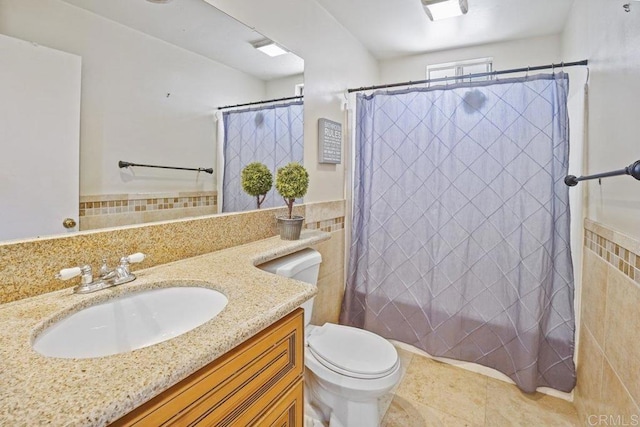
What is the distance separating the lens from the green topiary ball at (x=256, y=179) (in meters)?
1.60

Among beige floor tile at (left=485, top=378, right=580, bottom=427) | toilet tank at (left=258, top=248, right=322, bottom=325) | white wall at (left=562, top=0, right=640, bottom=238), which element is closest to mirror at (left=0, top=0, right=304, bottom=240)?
toilet tank at (left=258, top=248, right=322, bottom=325)

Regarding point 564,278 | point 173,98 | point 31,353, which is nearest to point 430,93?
point 564,278

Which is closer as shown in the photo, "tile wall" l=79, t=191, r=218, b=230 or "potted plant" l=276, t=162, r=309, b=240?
"tile wall" l=79, t=191, r=218, b=230

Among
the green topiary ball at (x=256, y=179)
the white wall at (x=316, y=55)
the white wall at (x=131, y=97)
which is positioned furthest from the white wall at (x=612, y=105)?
the white wall at (x=131, y=97)

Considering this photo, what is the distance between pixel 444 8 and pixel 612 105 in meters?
1.07

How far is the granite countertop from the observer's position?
0.47 meters

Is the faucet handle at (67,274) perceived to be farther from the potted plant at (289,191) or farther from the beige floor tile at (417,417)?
the beige floor tile at (417,417)

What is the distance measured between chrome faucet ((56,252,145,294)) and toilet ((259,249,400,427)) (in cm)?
55

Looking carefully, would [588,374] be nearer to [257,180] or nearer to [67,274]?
[257,180]

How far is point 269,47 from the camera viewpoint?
1670 mm

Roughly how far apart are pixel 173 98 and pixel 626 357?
1.93 meters

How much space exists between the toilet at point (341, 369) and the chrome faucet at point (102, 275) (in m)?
0.55

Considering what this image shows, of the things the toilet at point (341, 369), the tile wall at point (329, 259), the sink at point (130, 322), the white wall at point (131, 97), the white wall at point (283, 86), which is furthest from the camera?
the tile wall at point (329, 259)

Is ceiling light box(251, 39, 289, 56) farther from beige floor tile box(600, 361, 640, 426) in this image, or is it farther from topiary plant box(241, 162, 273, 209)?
beige floor tile box(600, 361, 640, 426)
